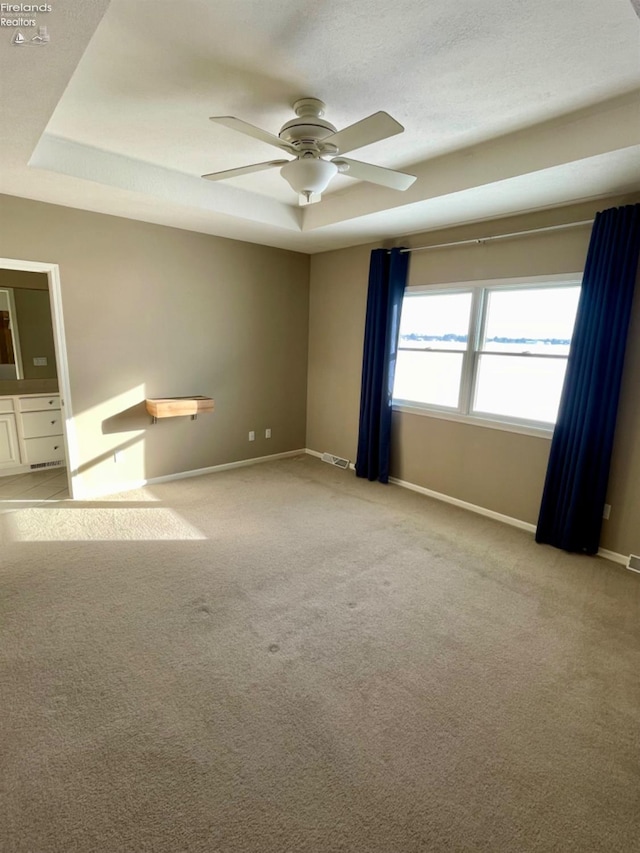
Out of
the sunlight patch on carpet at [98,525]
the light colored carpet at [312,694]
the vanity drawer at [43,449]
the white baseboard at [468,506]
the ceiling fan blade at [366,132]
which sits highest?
the ceiling fan blade at [366,132]

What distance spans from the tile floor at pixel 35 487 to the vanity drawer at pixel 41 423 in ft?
1.44

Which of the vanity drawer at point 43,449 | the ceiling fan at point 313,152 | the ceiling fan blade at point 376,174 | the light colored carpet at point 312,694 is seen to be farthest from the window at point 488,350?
the vanity drawer at point 43,449

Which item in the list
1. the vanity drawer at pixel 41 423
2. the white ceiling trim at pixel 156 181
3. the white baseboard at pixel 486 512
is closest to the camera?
the white ceiling trim at pixel 156 181

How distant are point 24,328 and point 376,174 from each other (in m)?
4.37

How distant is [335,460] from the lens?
5309 millimetres

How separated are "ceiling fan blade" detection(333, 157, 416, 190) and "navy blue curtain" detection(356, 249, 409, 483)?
178 cm

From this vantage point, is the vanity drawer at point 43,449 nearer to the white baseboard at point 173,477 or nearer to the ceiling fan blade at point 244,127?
the white baseboard at point 173,477

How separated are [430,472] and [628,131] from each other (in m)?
2.99

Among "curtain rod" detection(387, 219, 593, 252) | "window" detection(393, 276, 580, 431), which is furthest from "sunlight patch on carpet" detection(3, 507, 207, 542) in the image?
"curtain rod" detection(387, 219, 593, 252)

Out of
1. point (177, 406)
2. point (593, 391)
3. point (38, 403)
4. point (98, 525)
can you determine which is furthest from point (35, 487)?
point (593, 391)

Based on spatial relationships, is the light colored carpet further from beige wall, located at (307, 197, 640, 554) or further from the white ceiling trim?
the white ceiling trim

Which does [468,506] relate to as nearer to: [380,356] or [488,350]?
[488,350]

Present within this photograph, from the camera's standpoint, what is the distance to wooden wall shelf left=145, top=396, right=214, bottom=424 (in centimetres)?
404

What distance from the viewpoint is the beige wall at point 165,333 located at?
366 cm
